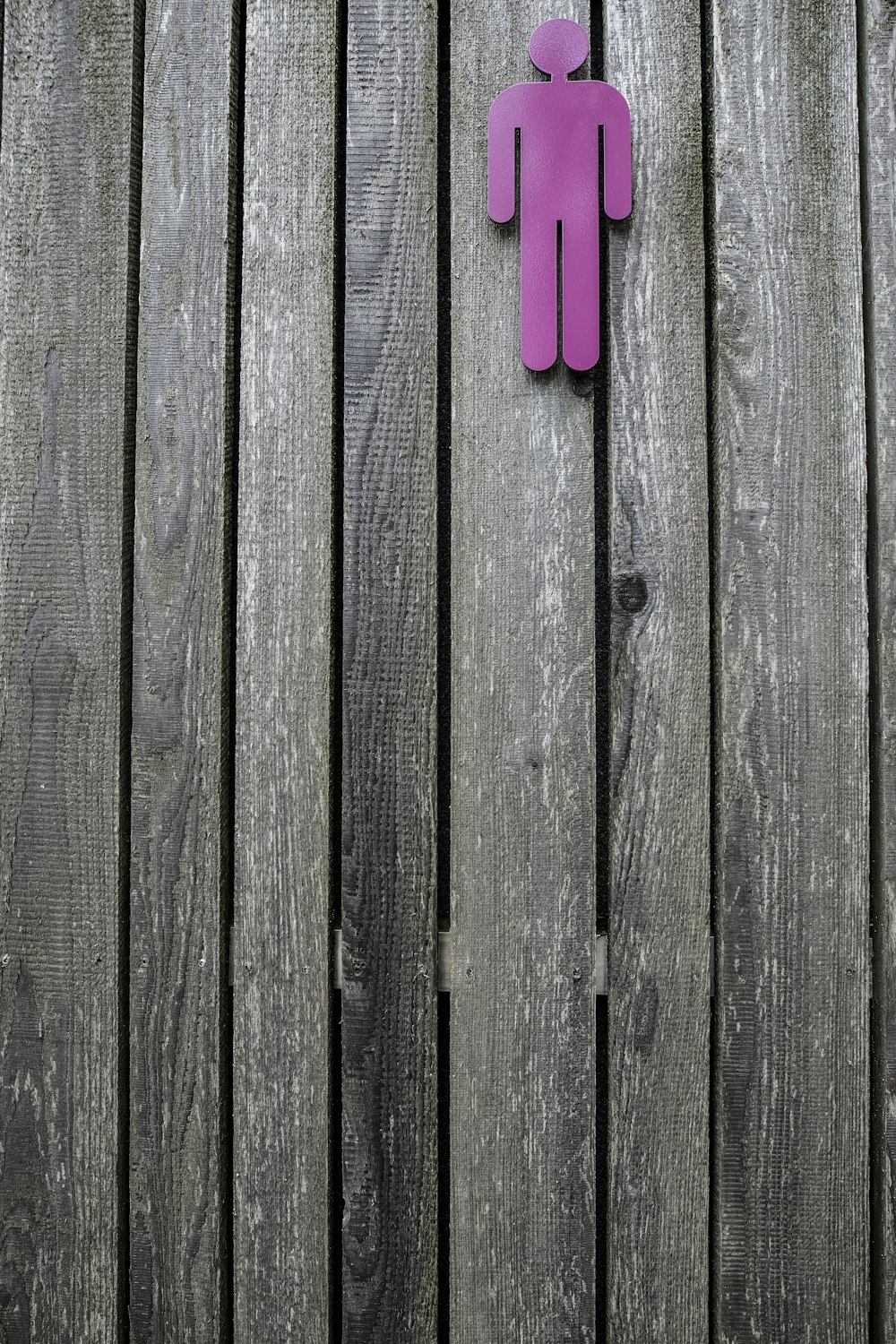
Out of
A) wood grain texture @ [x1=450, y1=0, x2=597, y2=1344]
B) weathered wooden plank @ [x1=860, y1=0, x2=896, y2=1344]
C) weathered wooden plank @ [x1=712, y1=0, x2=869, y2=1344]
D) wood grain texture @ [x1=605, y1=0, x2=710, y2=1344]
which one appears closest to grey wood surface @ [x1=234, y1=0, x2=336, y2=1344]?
wood grain texture @ [x1=450, y1=0, x2=597, y2=1344]

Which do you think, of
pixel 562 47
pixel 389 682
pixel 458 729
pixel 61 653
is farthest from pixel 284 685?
pixel 562 47

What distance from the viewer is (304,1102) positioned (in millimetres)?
1178

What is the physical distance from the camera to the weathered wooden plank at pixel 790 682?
1160 mm

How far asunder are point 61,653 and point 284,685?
384 mm

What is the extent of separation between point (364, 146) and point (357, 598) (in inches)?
28.2

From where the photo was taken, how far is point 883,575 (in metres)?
1.21

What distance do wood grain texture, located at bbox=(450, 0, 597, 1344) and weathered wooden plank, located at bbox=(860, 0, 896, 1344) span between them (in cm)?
44

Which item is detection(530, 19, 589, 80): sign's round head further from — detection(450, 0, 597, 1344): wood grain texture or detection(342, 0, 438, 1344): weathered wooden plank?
detection(342, 0, 438, 1344): weathered wooden plank

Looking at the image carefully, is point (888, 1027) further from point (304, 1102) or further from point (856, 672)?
point (304, 1102)

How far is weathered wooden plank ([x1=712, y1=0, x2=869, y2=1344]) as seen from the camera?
1.16 meters

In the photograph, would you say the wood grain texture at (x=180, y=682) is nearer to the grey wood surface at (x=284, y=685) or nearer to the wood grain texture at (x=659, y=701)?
the grey wood surface at (x=284, y=685)

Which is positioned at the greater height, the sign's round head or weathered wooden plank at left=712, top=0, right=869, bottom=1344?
the sign's round head

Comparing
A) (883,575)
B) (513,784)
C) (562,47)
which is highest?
(562,47)

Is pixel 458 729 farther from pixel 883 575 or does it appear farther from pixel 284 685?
pixel 883 575
